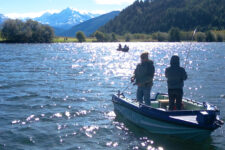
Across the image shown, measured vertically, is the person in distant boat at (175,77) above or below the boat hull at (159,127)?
above

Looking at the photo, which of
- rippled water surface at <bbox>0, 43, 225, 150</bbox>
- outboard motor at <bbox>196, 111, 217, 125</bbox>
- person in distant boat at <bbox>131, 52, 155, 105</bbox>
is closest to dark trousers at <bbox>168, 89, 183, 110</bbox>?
person in distant boat at <bbox>131, 52, 155, 105</bbox>

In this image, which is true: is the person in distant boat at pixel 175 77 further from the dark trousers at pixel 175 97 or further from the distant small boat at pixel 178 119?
the distant small boat at pixel 178 119

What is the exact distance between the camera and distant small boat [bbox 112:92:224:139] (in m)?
11.2

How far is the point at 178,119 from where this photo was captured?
38.3ft

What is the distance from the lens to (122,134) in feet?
45.7

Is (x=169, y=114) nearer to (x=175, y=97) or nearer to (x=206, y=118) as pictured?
(x=175, y=97)

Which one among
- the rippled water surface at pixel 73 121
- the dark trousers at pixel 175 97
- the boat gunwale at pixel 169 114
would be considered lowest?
the rippled water surface at pixel 73 121

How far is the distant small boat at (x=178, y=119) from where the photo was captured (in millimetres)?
11242

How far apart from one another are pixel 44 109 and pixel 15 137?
4.91 metres

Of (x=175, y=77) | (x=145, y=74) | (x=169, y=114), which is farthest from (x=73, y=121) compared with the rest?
(x=175, y=77)

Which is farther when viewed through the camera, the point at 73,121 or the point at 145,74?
the point at 73,121

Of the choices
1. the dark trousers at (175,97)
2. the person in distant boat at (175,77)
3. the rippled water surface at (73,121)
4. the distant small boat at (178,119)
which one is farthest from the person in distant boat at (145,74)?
the rippled water surface at (73,121)

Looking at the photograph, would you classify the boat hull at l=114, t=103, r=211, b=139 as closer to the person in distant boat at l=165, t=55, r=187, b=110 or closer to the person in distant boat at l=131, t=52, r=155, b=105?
the person in distant boat at l=131, t=52, r=155, b=105

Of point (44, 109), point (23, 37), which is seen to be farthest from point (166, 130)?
point (23, 37)
